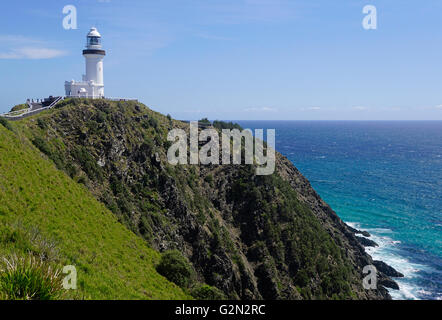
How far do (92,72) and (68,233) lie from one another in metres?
40.6

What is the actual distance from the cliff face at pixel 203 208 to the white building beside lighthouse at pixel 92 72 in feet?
17.5

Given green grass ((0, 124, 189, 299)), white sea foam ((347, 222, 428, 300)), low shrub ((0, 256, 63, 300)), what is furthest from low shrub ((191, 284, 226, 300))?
white sea foam ((347, 222, 428, 300))

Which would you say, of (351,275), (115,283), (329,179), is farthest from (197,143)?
(329,179)

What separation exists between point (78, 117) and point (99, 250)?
27.4 metres

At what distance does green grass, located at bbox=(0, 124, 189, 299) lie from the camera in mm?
13203

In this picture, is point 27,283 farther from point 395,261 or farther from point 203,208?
point 395,261

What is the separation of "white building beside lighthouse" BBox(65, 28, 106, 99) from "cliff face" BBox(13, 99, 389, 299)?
17.5 feet

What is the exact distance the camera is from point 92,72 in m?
52.2

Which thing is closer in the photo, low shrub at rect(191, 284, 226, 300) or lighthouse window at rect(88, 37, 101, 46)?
low shrub at rect(191, 284, 226, 300)

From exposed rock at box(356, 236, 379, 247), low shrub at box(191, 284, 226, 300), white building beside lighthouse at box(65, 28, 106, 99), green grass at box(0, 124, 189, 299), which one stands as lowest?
exposed rock at box(356, 236, 379, 247)

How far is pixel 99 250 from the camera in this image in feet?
63.4
